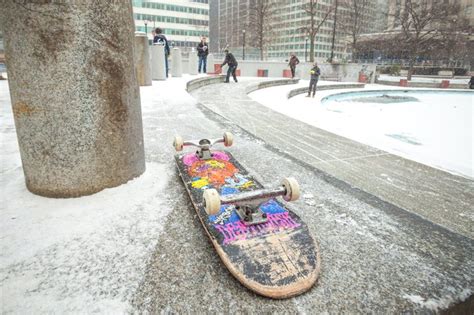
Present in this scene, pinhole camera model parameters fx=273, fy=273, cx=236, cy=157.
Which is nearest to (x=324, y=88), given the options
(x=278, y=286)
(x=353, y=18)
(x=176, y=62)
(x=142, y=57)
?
(x=176, y=62)

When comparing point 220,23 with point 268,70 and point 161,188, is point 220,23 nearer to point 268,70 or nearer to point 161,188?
point 268,70

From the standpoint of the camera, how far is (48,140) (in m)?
2.16

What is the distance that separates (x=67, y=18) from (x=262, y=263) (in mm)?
2152

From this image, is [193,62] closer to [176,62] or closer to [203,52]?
[203,52]

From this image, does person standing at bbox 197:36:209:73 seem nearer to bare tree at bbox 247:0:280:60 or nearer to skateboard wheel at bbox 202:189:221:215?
skateboard wheel at bbox 202:189:221:215

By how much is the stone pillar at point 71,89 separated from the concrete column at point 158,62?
1130 centimetres

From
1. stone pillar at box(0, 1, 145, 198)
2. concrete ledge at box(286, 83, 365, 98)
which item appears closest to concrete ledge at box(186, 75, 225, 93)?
concrete ledge at box(286, 83, 365, 98)

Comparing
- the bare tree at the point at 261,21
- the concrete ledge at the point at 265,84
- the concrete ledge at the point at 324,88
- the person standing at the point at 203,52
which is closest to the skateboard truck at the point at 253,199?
the concrete ledge at the point at 265,84

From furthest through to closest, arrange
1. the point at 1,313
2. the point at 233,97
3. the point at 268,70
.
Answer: the point at 268,70
the point at 233,97
the point at 1,313

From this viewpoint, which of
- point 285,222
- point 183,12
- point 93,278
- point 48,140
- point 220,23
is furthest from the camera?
point 220,23

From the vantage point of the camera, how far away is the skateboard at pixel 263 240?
1509 mm

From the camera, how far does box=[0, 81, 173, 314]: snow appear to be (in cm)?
142

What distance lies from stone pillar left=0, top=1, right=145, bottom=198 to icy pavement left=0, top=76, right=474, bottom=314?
0.25 m

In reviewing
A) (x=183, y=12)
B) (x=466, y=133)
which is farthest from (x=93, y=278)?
(x=183, y=12)
